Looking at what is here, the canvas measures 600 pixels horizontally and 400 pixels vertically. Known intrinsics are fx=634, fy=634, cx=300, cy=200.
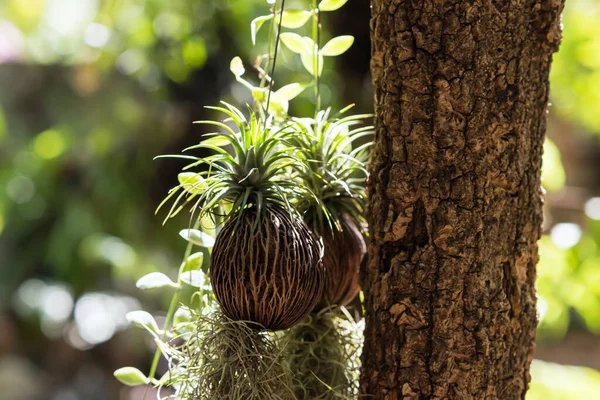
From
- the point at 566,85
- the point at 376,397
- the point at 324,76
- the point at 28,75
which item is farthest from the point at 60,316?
the point at 376,397

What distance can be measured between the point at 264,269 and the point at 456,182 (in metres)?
0.19

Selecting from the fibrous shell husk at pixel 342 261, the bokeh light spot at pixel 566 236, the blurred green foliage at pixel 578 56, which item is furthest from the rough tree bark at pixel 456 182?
the blurred green foliage at pixel 578 56

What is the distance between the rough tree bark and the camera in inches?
22.6

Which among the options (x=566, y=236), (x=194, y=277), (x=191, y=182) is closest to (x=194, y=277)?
(x=194, y=277)

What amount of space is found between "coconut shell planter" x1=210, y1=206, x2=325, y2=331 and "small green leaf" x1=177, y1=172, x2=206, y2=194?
5 cm

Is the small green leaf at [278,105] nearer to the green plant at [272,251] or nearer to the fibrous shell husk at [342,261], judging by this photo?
the green plant at [272,251]

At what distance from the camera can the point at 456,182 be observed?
581 millimetres

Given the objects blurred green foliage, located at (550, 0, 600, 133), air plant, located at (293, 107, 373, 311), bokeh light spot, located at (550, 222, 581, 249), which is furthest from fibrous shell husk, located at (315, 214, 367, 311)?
blurred green foliage, located at (550, 0, 600, 133)

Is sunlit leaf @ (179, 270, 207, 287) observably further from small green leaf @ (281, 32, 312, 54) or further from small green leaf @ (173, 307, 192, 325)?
small green leaf @ (281, 32, 312, 54)

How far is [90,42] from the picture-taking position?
202 cm

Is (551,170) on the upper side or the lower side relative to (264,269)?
upper

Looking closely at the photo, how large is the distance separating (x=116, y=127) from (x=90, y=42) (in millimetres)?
311

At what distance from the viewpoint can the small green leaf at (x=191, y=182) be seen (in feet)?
1.97

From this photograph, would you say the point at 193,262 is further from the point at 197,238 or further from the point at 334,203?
the point at 334,203
